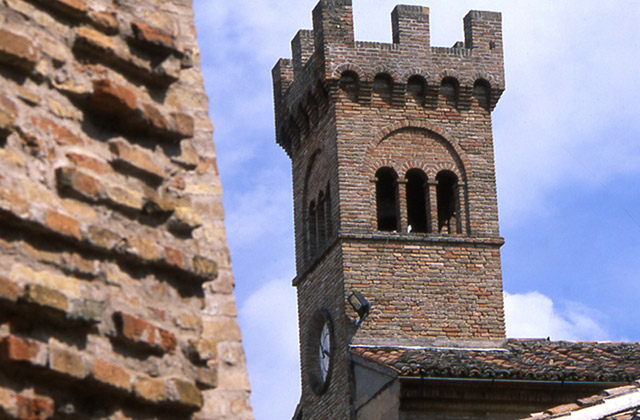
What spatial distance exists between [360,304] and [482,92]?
16.2 ft

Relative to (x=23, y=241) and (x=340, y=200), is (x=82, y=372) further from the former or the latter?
(x=340, y=200)

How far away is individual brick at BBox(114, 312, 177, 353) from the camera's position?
3.66m

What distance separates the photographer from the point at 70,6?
381 centimetres

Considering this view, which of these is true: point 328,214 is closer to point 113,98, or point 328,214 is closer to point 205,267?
point 205,267

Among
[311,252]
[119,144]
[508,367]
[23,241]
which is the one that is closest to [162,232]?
[119,144]

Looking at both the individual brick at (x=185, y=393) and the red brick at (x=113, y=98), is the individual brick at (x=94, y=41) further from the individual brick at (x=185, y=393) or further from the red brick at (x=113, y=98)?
the individual brick at (x=185, y=393)

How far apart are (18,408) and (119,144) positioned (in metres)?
0.86

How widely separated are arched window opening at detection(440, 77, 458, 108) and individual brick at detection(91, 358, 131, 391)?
65.0ft

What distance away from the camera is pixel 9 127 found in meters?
3.49

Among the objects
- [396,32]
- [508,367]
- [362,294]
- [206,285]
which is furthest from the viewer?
[396,32]

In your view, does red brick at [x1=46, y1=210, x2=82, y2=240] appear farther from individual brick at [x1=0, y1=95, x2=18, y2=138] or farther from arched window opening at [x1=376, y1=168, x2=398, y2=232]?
arched window opening at [x1=376, y1=168, x2=398, y2=232]

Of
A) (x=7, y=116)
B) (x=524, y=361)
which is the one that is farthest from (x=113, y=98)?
(x=524, y=361)

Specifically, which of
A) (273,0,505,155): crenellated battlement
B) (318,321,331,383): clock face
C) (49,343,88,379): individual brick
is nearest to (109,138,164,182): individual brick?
(49,343,88,379): individual brick

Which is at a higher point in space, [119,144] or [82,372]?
[119,144]
